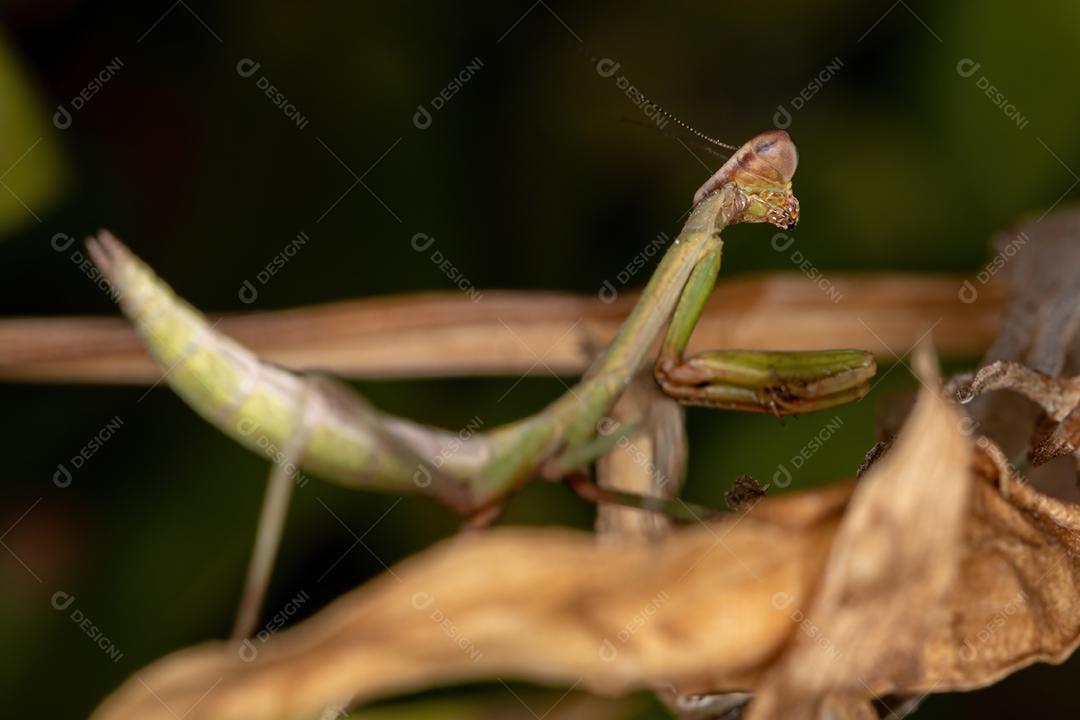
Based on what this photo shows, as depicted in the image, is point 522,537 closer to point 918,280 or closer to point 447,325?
point 447,325

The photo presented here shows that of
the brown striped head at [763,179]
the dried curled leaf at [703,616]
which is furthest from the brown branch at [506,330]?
the dried curled leaf at [703,616]

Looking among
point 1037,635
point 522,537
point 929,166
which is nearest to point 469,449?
point 522,537

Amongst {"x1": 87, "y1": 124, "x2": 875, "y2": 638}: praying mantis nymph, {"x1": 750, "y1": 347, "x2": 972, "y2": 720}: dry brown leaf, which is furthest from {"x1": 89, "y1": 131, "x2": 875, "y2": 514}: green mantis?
{"x1": 750, "y1": 347, "x2": 972, "y2": 720}: dry brown leaf

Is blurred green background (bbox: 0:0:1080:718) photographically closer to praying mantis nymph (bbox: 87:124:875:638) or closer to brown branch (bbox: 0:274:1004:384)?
brown branch (bbox: 0:274:1004:384)

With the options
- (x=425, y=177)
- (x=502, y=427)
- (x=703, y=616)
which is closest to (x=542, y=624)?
(x=703, y=616)

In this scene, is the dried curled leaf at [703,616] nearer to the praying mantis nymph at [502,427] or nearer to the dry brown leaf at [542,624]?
the dry brown leaf at [542,624]
